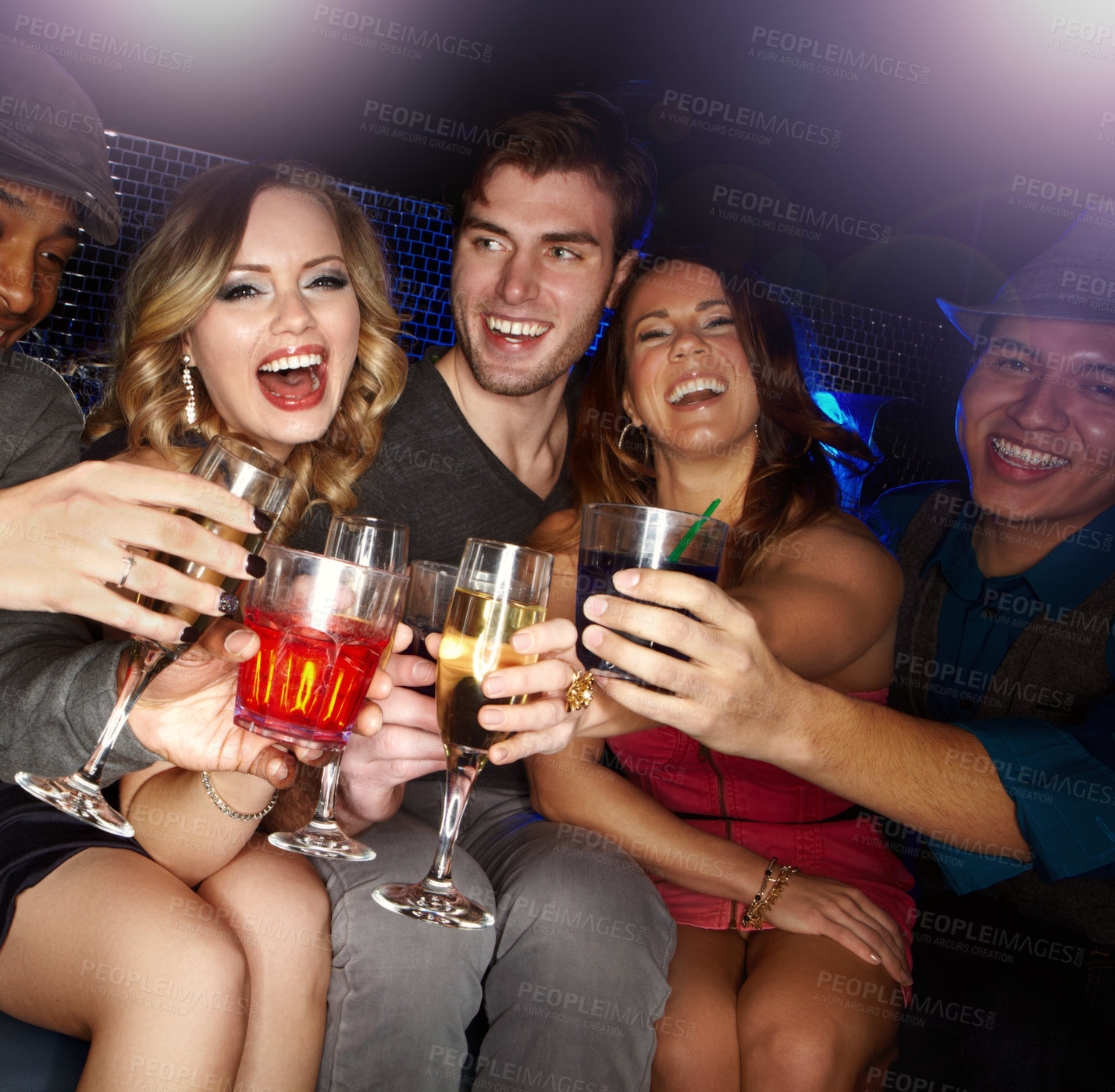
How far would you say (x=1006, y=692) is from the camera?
246cm

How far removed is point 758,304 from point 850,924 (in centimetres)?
162

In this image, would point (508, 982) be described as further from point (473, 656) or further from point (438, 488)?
point (438, 488)

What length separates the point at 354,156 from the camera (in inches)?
166

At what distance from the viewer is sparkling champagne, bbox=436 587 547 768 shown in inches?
60.7

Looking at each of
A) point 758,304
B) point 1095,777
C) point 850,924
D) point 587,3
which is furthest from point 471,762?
point 587,3

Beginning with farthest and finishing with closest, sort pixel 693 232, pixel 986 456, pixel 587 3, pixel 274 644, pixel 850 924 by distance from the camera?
pixel 587 3, pixel 693 232, pixel 986 456, pixel 850 924, pixel 274 644

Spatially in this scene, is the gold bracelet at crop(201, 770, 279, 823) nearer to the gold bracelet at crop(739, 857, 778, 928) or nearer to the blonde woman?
the blonde woman

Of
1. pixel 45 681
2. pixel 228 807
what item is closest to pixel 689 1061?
pixel 228 807

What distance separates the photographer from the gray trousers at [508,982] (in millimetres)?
1930

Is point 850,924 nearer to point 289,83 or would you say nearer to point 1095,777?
point 1095,777

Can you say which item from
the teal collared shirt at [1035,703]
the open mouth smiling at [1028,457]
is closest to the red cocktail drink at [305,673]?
the teal collared shirt at [1035,703]

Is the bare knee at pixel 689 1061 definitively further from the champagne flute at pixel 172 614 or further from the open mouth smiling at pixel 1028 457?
the open mouth smiling at pixel 1028 457

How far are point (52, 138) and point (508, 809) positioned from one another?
201 centimetres

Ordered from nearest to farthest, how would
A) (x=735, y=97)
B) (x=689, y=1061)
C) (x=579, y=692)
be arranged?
(x=579, y=692) → (x=689, y=1061) → (x=735, y=97)
